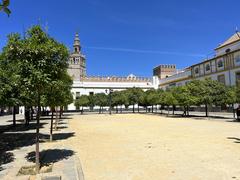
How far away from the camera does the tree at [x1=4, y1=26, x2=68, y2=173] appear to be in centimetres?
666

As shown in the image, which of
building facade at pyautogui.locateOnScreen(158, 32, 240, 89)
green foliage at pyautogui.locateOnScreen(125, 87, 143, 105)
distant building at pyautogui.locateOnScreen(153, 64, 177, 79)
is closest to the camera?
building facade at pyautogui.locateOnScreen(158, 32, 240, 89)

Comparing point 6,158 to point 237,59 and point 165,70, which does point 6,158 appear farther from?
point 165,70

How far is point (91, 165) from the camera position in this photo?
7402 mm

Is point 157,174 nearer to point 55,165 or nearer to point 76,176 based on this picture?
point 76,176

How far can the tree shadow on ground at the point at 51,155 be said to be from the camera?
7.96 m

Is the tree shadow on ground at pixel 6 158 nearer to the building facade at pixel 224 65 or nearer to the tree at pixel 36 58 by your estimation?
the tree at pixel 36 58

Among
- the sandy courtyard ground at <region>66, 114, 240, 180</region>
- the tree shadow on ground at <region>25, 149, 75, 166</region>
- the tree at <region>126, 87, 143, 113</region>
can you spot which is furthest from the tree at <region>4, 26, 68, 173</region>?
the tree at <region>126, 87, 143, 113</region>

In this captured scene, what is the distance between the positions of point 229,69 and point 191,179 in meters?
42.8

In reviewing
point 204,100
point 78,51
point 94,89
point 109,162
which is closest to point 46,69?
point 109,162

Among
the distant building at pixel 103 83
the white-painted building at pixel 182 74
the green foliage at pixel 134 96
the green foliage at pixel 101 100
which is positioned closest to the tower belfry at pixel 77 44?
the white-painted building at pixel 182 74

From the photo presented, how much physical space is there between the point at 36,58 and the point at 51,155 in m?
3.55

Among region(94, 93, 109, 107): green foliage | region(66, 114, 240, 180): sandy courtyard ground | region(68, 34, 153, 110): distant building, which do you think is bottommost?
region(66, 114, 240, 180): sandy courtyard ground

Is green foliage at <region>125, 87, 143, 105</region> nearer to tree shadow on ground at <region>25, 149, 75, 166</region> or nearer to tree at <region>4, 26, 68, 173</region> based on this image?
tree shadow on ground at <region>25, 149, 75, 166</region>

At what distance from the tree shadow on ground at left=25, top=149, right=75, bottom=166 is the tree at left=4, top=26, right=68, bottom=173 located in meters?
1.13
